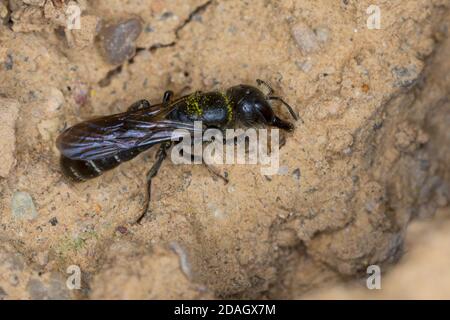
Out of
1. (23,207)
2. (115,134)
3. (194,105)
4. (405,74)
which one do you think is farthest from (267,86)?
(23,207)

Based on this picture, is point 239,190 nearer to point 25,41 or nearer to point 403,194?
point 403,194

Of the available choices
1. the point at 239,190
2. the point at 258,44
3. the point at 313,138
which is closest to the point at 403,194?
the point at 313,138

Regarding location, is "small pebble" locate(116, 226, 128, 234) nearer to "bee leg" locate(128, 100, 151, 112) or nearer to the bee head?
"bee leg" locate(128, 100, 151, 112)

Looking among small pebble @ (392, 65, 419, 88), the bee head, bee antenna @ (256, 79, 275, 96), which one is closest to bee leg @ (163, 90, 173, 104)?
the bee head

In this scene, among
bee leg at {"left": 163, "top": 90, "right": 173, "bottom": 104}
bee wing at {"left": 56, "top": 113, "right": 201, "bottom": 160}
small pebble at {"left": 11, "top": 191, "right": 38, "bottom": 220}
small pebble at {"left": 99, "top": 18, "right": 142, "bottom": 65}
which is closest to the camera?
small pebble at {"left": 11, "top": 191, "right": 38, "bottom": 220}

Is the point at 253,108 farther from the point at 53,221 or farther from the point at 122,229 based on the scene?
the point at 53,221

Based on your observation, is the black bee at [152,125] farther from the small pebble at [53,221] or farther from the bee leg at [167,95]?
the small pebble at [53,221]

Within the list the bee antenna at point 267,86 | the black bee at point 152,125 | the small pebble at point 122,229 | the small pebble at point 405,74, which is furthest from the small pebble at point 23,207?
the small pebble at point 405,74
